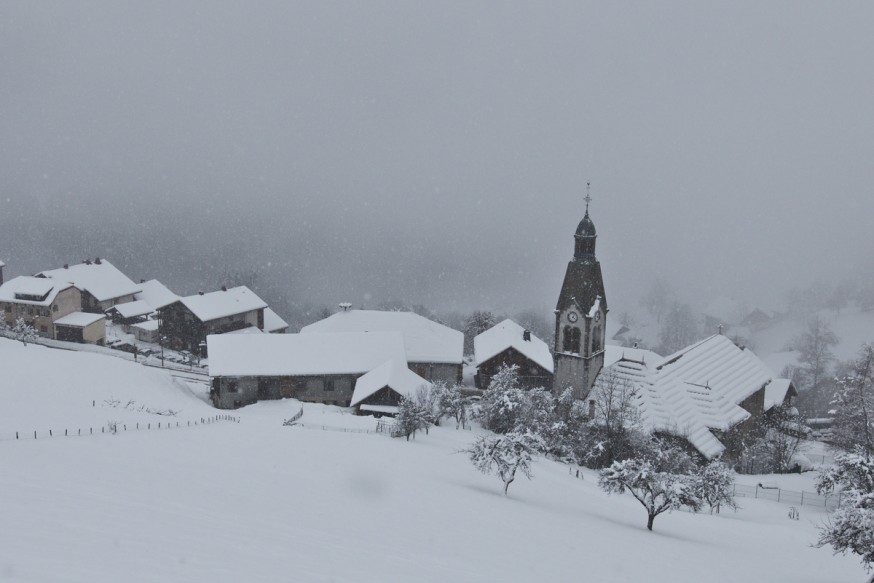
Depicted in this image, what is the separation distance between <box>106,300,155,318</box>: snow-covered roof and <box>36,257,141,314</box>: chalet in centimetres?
128

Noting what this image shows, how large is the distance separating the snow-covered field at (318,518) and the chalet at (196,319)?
34033 millimetres

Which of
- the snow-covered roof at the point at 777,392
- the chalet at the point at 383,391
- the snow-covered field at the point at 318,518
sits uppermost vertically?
the snow-covered roof at the point at 777,392

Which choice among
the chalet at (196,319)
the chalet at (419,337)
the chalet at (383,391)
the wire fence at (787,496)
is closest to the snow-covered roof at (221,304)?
the chalet at (196,319)

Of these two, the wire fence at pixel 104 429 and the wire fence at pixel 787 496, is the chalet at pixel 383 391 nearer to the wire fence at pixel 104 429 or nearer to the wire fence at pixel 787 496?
the wire fence at pixel 104 429

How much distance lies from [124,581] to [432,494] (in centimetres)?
1424

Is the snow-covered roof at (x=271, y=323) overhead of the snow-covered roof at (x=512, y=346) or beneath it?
overhead

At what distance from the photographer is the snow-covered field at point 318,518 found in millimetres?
9992

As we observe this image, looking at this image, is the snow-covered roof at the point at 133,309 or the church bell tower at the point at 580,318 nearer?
the church bell tower at the point at 580,318

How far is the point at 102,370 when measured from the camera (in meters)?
44.1

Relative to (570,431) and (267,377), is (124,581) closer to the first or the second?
(570,431)

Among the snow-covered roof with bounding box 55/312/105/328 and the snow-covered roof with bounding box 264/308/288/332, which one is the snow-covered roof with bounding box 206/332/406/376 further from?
the snow-covered roof with bounding box 264/308/288/332

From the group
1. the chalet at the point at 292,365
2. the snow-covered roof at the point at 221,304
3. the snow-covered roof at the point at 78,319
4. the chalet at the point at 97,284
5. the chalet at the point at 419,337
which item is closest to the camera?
the chalet at the point at 292,365

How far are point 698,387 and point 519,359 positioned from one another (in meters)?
18.5

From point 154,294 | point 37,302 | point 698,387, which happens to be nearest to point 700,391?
point 698,387
